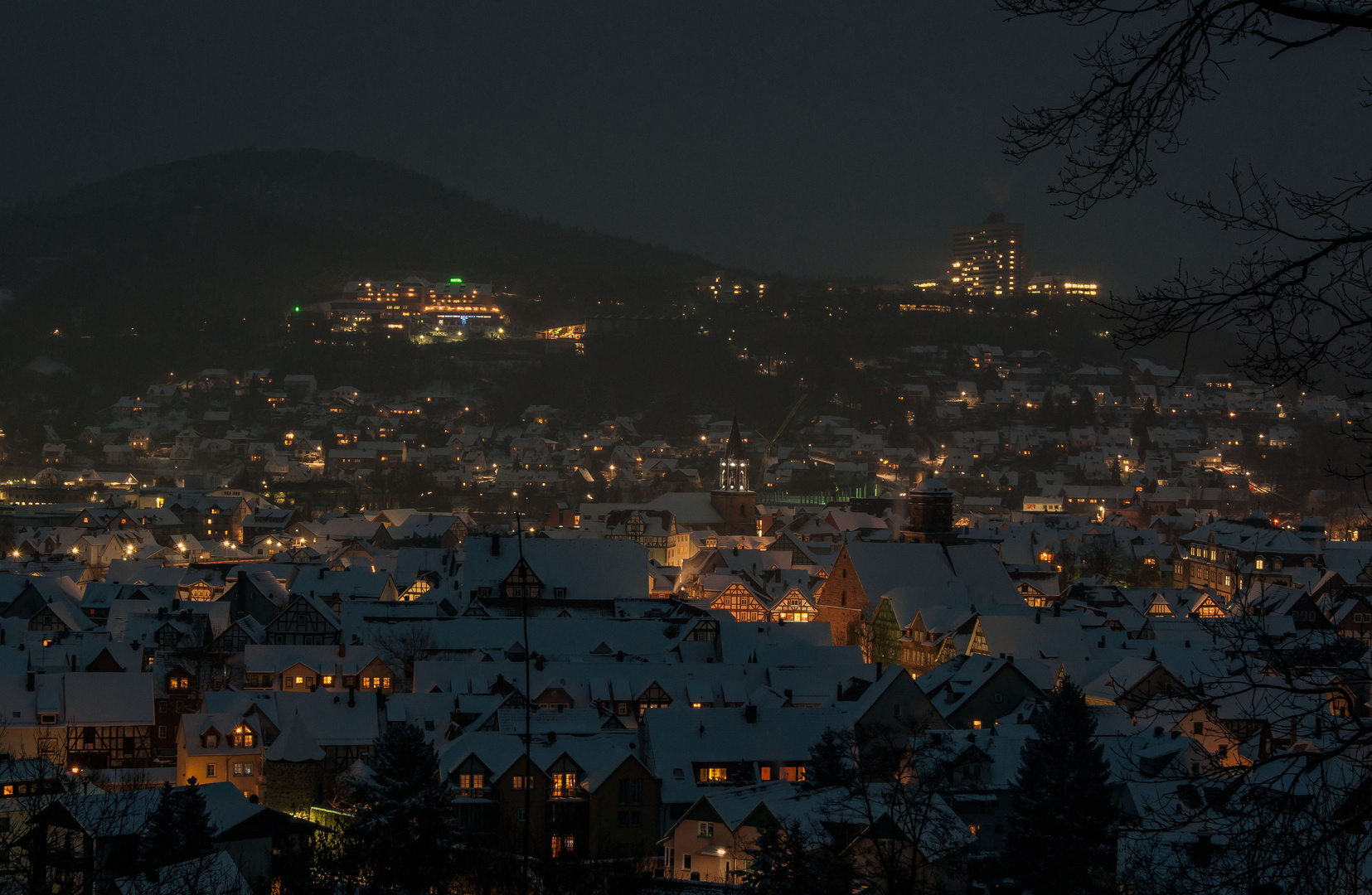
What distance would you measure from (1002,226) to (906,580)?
14806 cm

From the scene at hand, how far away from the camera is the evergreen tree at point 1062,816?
17.3 metres

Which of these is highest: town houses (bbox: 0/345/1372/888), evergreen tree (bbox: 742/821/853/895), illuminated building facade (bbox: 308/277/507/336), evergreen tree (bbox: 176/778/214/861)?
illuminated building facade (bbox: 308/277/507/336)

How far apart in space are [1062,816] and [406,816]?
28.5 feet

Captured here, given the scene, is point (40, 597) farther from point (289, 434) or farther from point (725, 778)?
point (289, 434)

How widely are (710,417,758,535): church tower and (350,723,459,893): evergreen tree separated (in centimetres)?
4517

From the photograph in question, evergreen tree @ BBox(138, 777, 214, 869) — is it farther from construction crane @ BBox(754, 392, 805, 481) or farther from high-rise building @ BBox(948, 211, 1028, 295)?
high-rise building @ BBox(948, 211, 1028, 295)

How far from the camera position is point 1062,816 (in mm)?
17812

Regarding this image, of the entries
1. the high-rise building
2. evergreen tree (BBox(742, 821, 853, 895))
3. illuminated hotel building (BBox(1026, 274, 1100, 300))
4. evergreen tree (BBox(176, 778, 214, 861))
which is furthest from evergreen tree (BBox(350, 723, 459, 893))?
the high-rise building

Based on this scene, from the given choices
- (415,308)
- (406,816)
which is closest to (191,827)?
(406,816)

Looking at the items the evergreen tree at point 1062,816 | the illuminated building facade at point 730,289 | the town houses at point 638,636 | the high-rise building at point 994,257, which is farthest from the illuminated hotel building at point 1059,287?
Answer: the evergreen tree at point 1062,816

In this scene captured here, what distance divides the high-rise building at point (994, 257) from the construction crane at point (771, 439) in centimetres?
7161

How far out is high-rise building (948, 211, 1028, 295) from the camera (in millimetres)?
173125

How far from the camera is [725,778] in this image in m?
20.9

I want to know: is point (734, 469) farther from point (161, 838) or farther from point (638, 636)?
point (161, 838)
